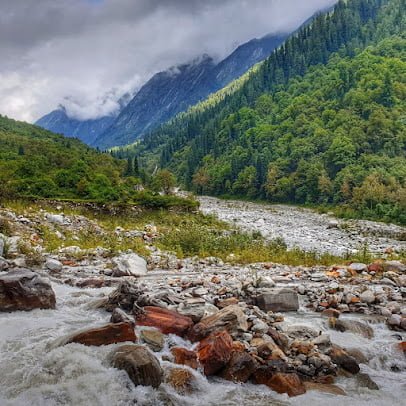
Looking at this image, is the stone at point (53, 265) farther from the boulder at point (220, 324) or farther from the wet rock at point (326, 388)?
the wet rock at point (326, 388)

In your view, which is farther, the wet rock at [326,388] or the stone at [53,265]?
the stone at [53,265]

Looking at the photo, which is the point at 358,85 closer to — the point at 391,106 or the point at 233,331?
the point at 391,106

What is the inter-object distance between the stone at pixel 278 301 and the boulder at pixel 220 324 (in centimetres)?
204

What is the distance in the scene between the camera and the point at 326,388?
7.82 metres

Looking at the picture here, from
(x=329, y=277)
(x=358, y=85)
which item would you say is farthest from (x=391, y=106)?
(x=329, y=277)

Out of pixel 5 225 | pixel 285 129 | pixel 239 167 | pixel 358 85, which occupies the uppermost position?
pixel 358 85

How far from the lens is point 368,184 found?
224 ft

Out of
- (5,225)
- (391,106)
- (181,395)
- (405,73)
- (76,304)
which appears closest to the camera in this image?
(181,395)

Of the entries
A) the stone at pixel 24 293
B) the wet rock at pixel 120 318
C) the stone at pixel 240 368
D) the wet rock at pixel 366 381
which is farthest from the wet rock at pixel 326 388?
the stone at pixel 24 293

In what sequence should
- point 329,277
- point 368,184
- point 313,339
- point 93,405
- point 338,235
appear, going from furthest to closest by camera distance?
point 368,184 → point 338,235 → point 329,277 → point 313,339 → point 93,405

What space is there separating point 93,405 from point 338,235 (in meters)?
38.9

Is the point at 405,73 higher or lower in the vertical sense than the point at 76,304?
higher

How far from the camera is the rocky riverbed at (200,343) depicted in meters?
7.38

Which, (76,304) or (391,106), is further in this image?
(391,106)
